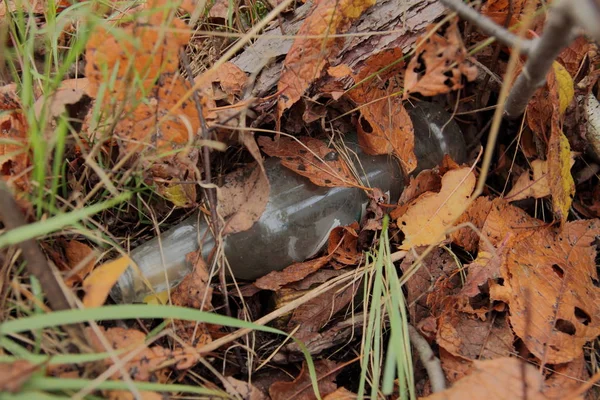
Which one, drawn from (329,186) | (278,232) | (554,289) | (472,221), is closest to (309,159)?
(329,186)

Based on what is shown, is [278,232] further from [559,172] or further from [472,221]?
[559,172]

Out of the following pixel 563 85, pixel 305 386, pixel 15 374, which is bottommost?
pixel 305 386

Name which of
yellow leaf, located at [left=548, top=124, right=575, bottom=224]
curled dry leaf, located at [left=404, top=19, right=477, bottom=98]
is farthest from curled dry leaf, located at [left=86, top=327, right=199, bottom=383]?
yellow leaf, located at [left=548, top=124, right=575, bottom=224]

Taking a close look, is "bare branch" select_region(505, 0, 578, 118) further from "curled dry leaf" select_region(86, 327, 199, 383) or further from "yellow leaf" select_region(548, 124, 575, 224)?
"curled dry leaf" select_region(86, 327, 199, 383)

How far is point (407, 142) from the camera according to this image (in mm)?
1341

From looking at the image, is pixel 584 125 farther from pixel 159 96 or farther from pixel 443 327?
pixel 159 96

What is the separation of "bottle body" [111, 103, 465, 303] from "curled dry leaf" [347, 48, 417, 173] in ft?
0.26

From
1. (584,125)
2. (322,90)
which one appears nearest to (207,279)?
(322,90)

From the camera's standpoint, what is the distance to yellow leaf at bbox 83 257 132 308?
864 mm

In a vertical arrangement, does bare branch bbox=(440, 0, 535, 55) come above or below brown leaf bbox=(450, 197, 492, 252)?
above

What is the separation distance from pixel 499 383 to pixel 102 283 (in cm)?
73

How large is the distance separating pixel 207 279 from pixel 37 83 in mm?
711

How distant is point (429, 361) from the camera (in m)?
1.05

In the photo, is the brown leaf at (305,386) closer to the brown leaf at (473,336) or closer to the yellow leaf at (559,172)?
the brown leaf at (473,336)
